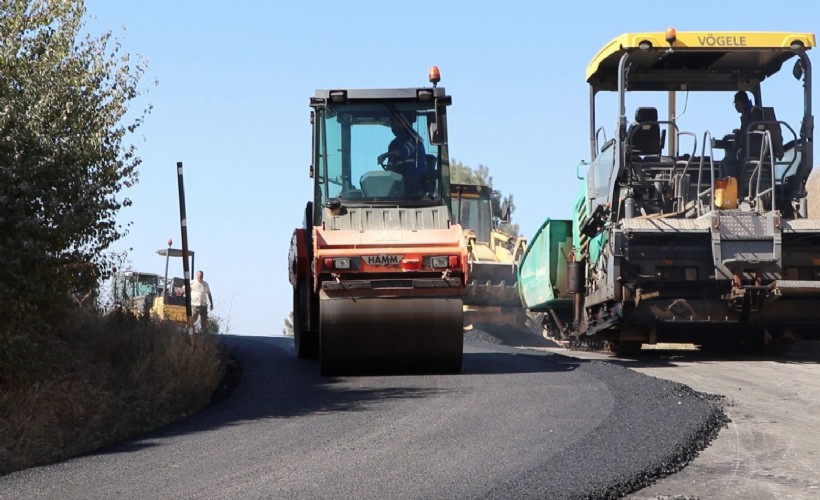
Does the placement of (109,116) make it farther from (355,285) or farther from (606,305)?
(606,305)

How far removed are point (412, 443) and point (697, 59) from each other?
9.16 meters

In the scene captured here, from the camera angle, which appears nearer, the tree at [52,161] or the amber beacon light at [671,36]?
the tree at [52,161]

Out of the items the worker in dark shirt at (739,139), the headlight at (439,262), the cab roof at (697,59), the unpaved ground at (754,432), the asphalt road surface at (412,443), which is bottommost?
the unpaved ground at (754,432)

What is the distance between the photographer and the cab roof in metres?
14.4

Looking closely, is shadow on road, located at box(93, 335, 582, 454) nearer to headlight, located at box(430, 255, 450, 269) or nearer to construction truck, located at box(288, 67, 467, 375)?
construction truck, located at box(288, 67, 467, 375)

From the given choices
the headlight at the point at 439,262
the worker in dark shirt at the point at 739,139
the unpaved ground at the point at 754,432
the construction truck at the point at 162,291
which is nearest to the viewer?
the unpaved ground at the point at 754,432

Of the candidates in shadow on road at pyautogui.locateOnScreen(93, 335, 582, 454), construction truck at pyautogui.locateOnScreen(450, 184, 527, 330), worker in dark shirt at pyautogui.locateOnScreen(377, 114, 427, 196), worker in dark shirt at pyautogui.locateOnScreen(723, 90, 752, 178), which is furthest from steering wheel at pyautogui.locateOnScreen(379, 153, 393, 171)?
construction truck at pyautogui.locateOnScreen(450, 184, 527, 330)

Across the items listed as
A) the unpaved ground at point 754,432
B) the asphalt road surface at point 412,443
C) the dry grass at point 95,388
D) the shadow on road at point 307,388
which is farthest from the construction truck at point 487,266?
the asphalt road surface at point 412,443

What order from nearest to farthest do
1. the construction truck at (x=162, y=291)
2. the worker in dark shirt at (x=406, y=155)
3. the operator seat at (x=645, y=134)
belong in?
the worker in dark shirt at (x=406, y=155)
the operator seat at (x=645, y=134)
the construction truck at (x=162, y=291)

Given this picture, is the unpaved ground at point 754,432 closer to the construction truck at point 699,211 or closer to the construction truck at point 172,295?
the construction truck at point 699,211

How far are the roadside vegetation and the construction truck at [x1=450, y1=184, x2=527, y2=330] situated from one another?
11.5m

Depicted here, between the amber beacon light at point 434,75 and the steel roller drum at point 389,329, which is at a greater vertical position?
the amber beacon light at point 434,75

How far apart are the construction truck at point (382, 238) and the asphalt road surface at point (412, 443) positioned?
42cm

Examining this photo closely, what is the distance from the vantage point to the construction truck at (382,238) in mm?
11359
